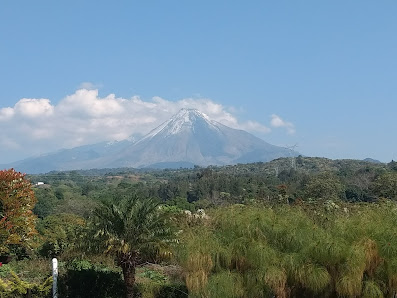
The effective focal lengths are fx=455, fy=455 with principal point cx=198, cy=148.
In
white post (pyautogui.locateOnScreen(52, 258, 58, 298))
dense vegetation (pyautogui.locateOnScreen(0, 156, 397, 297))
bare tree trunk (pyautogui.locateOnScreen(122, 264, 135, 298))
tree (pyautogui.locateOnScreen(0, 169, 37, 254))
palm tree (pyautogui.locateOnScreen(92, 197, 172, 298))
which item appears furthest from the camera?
tree (pyautogui.locateOnScreen(0, 169, 37, 254))

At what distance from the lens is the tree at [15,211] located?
22344 millimetres

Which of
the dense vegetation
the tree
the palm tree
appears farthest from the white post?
the tree

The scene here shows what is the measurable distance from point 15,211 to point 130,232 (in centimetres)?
1035

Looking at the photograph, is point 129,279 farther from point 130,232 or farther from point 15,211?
point 15,211

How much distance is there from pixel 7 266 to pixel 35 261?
1693 millimetres

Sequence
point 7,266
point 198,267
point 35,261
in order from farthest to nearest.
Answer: point 35,261 < point 7,266 < point 198,267

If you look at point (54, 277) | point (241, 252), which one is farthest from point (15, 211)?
point (241, 252)

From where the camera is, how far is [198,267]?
13.7 m

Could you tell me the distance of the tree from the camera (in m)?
22.3

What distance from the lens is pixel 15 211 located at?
22828 mm

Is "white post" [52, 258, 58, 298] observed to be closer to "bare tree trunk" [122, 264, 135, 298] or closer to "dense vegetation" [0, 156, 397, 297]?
"dense vegetation" [0, 156, 397, 297]

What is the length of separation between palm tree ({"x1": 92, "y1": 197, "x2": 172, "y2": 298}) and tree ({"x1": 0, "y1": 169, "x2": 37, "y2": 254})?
9.03m

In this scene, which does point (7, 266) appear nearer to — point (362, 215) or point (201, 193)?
point (362, 215)

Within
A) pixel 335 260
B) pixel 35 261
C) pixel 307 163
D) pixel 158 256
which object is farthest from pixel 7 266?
pixel 307 163
